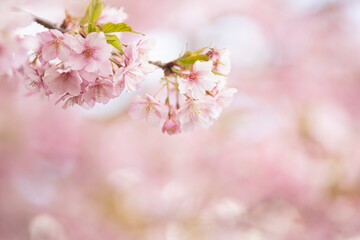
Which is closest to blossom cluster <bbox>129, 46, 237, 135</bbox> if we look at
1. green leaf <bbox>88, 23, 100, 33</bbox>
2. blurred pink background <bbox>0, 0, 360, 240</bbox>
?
green leaf <bbox>88, 23, 100, 33</bbox>

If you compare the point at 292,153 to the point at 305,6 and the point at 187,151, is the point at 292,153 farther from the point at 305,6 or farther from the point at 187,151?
the point at 305,6

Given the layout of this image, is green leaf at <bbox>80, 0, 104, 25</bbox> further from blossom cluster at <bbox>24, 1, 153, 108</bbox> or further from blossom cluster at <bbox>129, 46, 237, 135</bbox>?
blossom cluster at <bbox>129, 46, 237, 135</bbox>

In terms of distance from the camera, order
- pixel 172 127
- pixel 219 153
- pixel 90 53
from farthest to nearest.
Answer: pixel 219 153
pixel 172 127
pixel 90 53

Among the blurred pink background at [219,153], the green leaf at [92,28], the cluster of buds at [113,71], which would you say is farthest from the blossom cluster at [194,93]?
the blurred pink background at [219,153]

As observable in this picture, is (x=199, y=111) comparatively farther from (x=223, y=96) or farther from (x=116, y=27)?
(x=116, y=27)

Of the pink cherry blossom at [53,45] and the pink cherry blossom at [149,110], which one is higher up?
the pink cherry blossom at [53,45]

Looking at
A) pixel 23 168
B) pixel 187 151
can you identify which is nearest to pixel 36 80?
pixel 23 168

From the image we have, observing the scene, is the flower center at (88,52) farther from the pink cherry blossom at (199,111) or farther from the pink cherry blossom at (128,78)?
the pink cherry blossom at (199,111)

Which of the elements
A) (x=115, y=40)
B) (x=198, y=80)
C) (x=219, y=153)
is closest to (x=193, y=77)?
(x=198, y=80)
